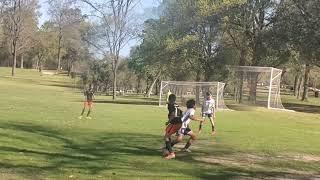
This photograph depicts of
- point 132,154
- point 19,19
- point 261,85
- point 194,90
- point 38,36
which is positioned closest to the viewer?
point 132,154

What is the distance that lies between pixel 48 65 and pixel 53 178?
12200 centimetres

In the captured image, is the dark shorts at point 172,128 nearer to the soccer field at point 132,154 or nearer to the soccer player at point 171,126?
the soccer player at point 171,126

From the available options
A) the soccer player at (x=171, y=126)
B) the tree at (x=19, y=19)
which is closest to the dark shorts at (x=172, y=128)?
the soccer player at (x=171, y=126)

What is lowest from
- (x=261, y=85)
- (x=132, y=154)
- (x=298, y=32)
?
(x=132, y=154)

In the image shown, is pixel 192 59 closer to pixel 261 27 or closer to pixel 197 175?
pixel 261 27

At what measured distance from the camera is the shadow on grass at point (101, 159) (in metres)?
11.4

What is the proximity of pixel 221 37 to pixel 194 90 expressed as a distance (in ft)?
39.0

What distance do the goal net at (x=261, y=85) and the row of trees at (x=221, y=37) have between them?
140 inches

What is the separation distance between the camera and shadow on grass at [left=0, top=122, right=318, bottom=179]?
1138 cm

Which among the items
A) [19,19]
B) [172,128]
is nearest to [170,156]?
[172,128]

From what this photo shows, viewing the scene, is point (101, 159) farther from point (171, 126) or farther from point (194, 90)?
point (194, 90)

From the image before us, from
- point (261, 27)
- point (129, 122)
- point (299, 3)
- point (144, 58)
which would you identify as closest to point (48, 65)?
point (144, 58)

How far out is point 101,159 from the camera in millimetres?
13156

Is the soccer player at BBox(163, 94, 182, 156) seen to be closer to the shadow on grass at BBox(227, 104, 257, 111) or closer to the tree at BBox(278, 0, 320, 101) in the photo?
the tree at BBox(278, 0, 320, 101)
